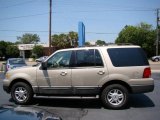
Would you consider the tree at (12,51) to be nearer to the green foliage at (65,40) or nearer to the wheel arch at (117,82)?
the green foliage at (65,40)

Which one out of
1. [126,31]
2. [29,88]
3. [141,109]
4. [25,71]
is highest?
[126,31]

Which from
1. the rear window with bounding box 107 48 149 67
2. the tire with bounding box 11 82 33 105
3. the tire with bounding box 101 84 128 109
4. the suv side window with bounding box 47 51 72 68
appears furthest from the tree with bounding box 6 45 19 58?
the tire with bounding box 101 84 128 109

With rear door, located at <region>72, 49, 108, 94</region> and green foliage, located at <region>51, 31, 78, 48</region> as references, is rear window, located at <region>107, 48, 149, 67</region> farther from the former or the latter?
green foliage, located at <region>51, 31, 78, 48</region>

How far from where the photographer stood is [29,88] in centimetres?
885

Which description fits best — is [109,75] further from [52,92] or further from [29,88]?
[29,88]

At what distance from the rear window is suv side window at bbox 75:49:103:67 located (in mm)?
400

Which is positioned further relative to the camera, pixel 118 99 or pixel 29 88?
pixel 29 88

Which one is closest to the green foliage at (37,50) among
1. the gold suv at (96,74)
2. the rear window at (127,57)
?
the gold suv at (96,74)

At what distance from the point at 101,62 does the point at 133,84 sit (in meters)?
1.17

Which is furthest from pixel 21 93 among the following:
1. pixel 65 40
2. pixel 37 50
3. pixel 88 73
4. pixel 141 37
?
pixel 65 40

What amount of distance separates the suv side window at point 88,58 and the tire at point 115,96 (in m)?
0.83

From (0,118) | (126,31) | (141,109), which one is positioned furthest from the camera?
(126,31)

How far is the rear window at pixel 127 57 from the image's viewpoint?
8.38 metres

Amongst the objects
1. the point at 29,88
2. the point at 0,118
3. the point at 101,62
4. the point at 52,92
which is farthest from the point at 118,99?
the point at 0,118
